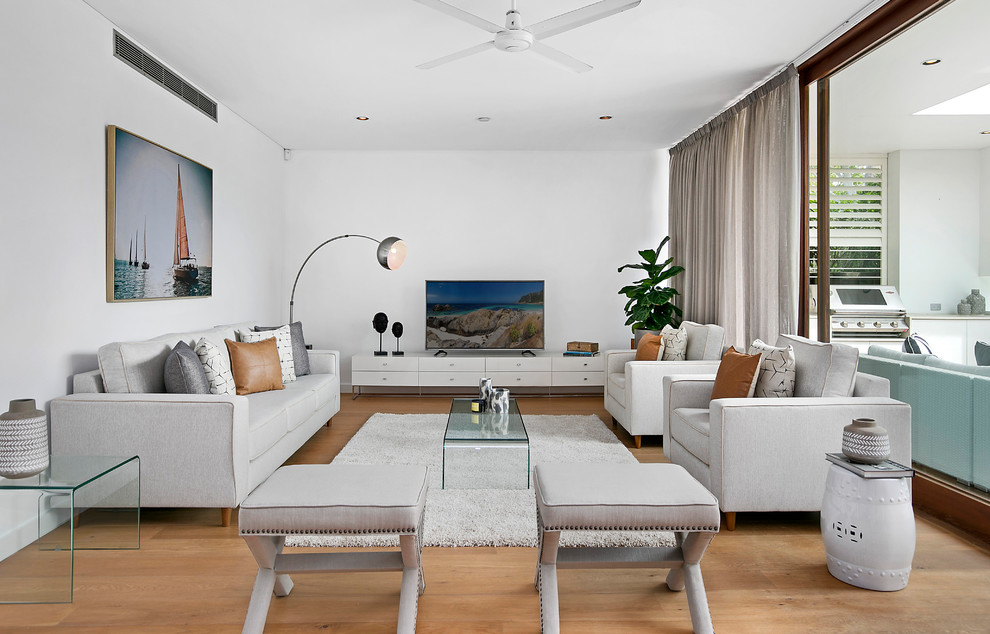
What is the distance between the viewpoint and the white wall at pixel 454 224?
21.5 ft

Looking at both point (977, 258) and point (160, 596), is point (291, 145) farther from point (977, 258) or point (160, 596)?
point (977, 258)

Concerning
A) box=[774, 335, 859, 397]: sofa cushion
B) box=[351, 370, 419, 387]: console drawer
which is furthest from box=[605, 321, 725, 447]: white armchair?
box=[351, 370, 419, 387]: console drawer

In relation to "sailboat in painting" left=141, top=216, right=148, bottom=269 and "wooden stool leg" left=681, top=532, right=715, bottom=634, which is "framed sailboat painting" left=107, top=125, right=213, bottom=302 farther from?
"wooden stool leg" left=681, top=532, right=715, bottom=634

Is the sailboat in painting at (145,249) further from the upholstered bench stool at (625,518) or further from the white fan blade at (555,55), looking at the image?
the upholstered bench stool at (625,518)

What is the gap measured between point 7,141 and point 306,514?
2.17m

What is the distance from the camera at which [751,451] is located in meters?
2.80

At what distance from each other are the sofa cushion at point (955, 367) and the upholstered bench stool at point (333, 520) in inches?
102

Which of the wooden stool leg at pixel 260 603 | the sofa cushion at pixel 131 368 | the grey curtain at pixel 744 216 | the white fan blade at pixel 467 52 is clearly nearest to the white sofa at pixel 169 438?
the sofa cushion at pixel 131 368

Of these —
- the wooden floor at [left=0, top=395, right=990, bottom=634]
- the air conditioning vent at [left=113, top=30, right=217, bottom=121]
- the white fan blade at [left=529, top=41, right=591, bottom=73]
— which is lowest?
the wooden floor at [left=0, top=395, right=990, bottom=634]

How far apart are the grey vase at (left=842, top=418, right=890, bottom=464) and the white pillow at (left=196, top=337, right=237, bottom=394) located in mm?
3170

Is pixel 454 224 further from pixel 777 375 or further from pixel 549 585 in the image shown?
pixel 549 585

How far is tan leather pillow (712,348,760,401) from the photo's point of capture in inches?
127

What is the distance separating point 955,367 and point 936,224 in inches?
28.9

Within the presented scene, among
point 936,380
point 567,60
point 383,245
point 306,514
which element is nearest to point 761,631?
point 306,514
